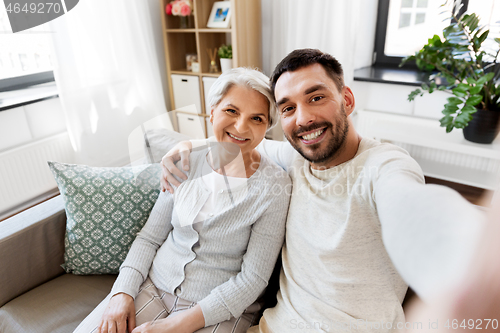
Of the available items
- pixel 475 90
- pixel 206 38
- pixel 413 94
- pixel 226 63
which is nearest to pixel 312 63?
pixel 475 90

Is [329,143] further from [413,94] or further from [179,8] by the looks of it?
[179,8]

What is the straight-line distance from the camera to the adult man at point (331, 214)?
0.75 m

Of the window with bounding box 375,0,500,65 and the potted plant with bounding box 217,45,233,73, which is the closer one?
the window with bounding box 375,0,500,65

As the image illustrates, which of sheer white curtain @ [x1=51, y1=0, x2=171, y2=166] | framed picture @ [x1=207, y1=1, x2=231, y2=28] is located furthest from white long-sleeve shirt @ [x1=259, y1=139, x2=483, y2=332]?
framed picture @ [x1=207, y1=1, x2=231, y2=28]

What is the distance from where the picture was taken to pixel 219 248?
937mm

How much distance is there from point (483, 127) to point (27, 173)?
3050 millimetres

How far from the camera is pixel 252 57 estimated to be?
2.84 meters

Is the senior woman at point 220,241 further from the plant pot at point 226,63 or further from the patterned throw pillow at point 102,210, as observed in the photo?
the plant pot at point 226,63

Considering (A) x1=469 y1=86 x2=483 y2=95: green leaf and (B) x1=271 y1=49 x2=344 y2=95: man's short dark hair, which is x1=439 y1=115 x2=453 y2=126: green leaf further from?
(B) x1=271 y1=49 x2=344 y2=95: man's short dark hair

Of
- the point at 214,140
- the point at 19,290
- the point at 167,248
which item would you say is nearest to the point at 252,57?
the point at 214,140

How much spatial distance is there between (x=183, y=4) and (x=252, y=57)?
2.41 ft

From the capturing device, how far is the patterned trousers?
90 centimetres

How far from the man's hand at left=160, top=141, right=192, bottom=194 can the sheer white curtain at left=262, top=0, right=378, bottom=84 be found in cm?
187

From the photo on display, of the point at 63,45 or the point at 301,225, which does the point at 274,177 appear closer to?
the point at 301,225
